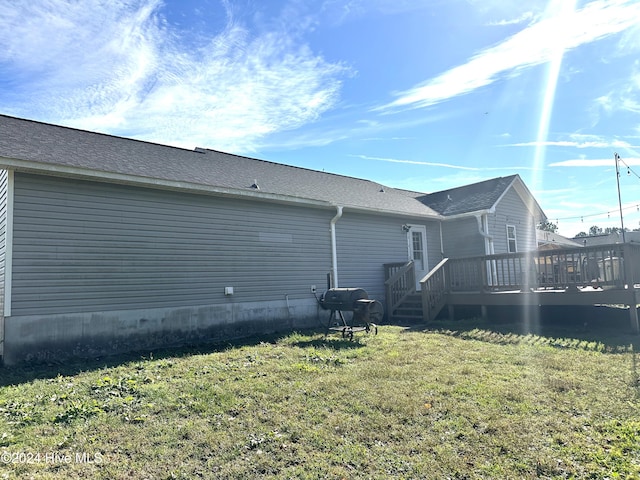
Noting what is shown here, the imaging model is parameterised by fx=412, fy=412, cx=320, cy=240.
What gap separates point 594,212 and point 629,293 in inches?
1423

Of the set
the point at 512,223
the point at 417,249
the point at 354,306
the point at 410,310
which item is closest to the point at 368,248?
the point at 410,310

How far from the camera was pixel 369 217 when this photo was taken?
1198 cm

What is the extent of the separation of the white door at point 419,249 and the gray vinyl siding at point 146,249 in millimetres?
4291

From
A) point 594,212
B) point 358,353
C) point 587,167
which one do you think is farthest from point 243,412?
point 594,212

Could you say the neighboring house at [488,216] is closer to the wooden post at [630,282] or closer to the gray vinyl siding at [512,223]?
the gray vinyl siding at [512,223]

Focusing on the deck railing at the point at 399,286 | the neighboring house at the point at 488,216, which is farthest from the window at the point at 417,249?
the deck railing at the point at 399,286

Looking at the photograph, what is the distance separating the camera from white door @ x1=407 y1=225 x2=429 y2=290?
13477 millimetres

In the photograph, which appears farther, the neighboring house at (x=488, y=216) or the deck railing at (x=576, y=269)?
the neighboring house at (x=488, y=216)

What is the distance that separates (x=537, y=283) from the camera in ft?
31.5

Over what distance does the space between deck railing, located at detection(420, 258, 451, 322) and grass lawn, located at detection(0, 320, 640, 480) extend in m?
3.85

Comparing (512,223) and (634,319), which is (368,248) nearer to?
(634,319)

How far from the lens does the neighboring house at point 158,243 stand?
6.64m

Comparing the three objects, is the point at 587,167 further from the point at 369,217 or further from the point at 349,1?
the point at 349,1

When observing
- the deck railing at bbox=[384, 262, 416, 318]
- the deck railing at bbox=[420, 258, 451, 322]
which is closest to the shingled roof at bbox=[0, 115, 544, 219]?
the deck railing at bbox=[384, 262, 416, 318]
